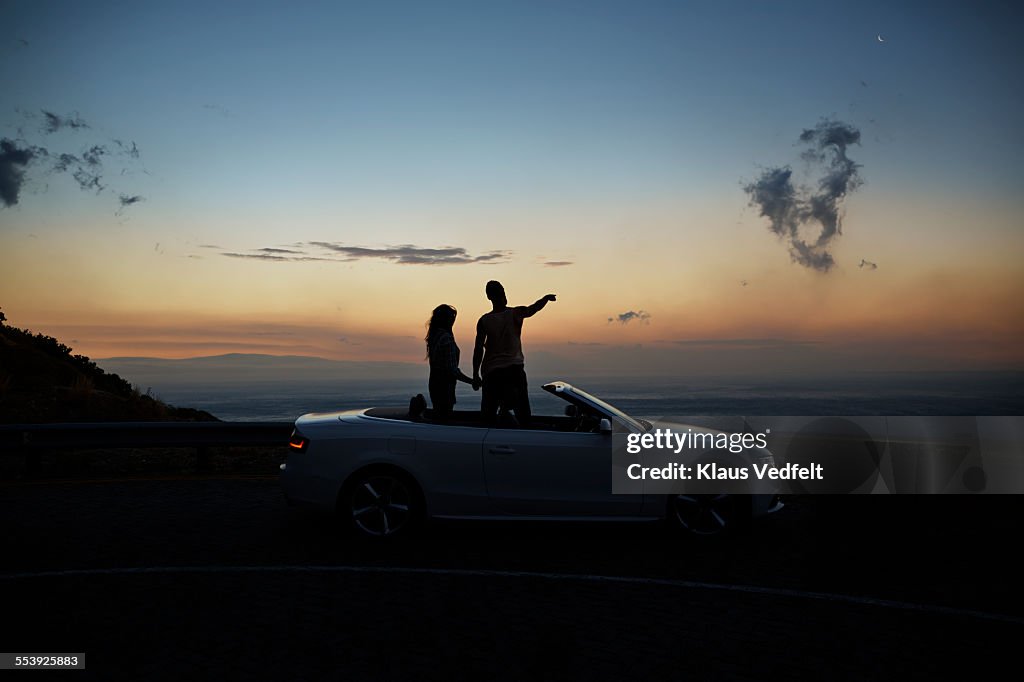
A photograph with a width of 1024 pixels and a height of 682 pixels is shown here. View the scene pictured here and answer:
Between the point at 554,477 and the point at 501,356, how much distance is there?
200cm

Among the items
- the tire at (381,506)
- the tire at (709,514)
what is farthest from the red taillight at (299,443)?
the tire at (709,514)

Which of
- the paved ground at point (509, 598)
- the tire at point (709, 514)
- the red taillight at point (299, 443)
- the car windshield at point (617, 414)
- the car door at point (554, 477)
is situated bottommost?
the paved ground at point (509, 598)

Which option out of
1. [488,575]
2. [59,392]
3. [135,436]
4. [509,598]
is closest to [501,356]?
[488,575]

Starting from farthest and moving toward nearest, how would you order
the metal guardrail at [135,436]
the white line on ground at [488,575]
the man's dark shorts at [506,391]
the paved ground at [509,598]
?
the metal guardrail at [135,436] < the man's dark shorts at [506,391] < the white line on ground at [488,575] < the paved ground at [509,598]

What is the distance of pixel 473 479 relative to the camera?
796cm

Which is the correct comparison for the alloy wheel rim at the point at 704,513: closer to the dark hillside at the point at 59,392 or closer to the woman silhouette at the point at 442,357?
the woman silhouette at the point at 442,357

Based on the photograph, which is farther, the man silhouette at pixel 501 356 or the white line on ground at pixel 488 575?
the man silhouette at pixel 501 356

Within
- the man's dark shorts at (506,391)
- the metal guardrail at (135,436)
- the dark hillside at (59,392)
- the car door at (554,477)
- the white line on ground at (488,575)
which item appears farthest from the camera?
the dark hillside at (59,392)

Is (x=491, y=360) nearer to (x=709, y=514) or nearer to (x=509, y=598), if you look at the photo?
(x=709, y=514)

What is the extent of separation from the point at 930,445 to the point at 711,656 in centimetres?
733

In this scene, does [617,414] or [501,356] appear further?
[501,356]

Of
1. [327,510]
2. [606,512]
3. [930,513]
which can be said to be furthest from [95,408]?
[930,513]

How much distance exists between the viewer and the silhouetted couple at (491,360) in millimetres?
9289

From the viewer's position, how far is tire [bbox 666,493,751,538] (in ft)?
26.3
